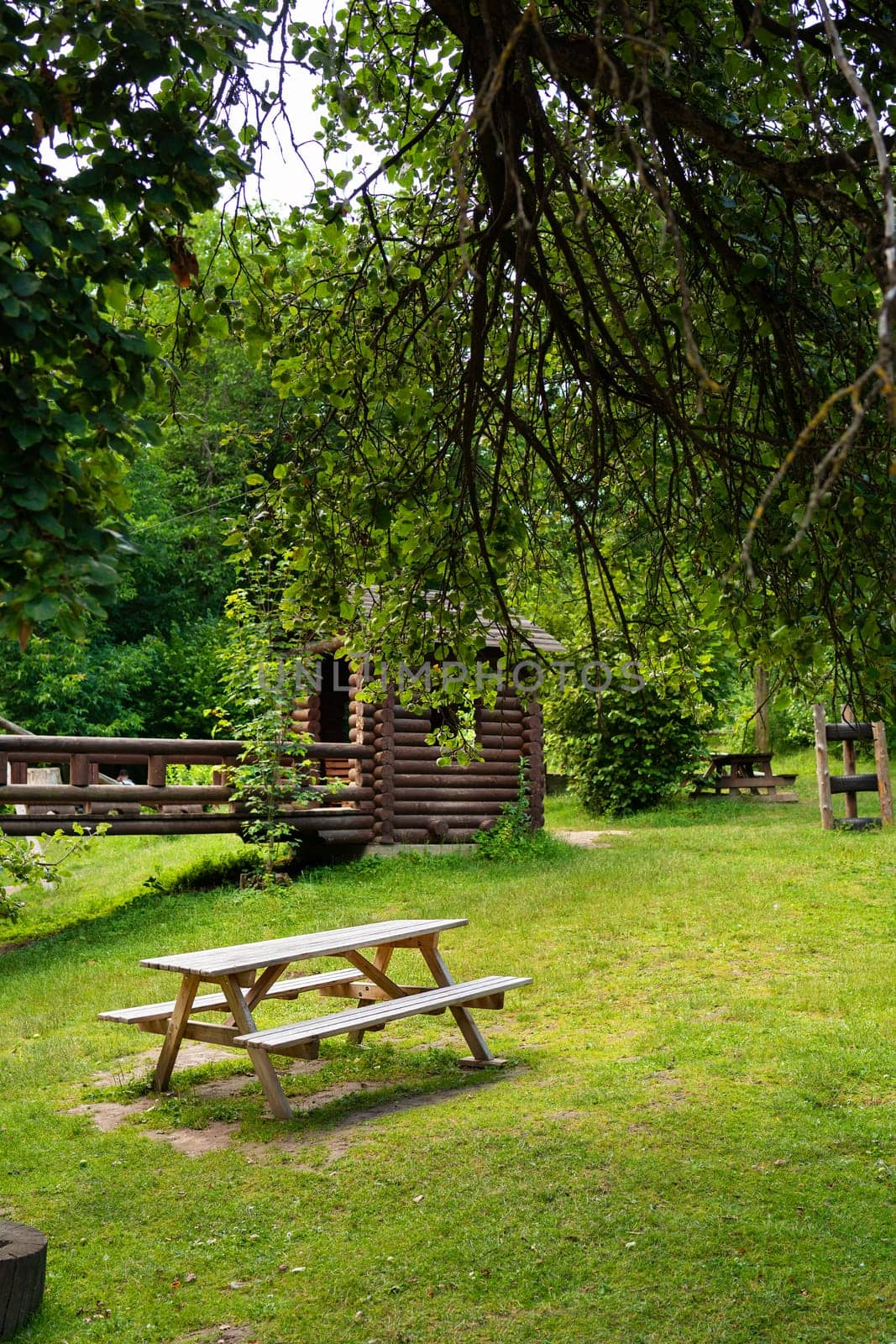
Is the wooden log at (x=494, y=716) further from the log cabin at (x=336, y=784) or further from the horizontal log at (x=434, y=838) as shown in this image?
the horizontal log at (x=434, y=838)

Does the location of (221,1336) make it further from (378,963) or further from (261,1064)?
(378,963)

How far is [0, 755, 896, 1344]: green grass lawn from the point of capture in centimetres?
451

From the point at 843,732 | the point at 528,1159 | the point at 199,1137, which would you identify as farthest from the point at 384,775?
the point at 528,1159

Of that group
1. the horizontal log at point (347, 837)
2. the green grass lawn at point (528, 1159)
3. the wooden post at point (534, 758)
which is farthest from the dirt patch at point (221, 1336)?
the wooden post at point (534, 758)

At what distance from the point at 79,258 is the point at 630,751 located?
19.2m

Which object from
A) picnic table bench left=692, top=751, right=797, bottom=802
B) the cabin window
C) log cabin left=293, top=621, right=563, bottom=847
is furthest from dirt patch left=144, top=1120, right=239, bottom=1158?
picnic table bench left=692, top=751, right=797, bottom=802

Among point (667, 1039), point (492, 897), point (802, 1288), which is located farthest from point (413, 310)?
point (492, 897)

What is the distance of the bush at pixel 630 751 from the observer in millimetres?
21125

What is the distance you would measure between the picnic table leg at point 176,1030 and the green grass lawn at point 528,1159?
0.64 ft

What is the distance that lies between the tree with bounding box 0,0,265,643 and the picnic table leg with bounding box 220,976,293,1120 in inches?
167

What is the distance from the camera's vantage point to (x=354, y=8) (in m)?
5.90

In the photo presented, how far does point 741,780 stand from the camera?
2145cm

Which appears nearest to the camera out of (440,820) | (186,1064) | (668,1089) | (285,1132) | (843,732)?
(285,1132)

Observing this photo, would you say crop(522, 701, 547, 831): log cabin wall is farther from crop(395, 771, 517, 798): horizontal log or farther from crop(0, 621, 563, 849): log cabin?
crop(395, 771, 517, 798): horizontal log
